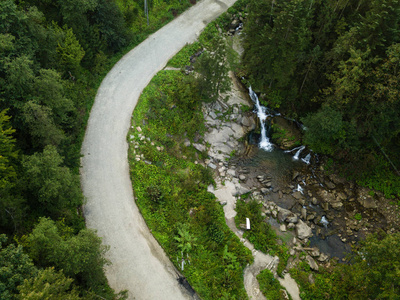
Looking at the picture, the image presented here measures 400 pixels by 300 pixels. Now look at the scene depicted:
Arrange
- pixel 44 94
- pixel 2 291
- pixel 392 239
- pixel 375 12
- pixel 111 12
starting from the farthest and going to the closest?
pixel 111 12 → pixel 375 12 → pixel 44 94 → pixel 392 239 → pixel 2 291

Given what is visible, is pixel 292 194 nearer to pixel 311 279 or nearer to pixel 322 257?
pixel 322 257

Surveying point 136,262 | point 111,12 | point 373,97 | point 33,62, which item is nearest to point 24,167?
point 33,62

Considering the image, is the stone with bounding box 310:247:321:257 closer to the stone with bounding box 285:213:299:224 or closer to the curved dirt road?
the stone with bounding box 285:213:299:224

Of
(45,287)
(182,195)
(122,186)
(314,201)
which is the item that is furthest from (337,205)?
(45,287)

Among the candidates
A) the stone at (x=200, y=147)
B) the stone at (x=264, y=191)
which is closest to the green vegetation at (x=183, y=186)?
the stone at (x=200, y=147)

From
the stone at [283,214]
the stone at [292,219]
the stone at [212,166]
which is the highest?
the stone at [212,166]

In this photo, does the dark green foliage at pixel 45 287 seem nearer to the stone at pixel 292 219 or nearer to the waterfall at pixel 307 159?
the stone at pixel 292 219

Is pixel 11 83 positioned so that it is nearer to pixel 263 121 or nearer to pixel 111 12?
pixel 111 12
